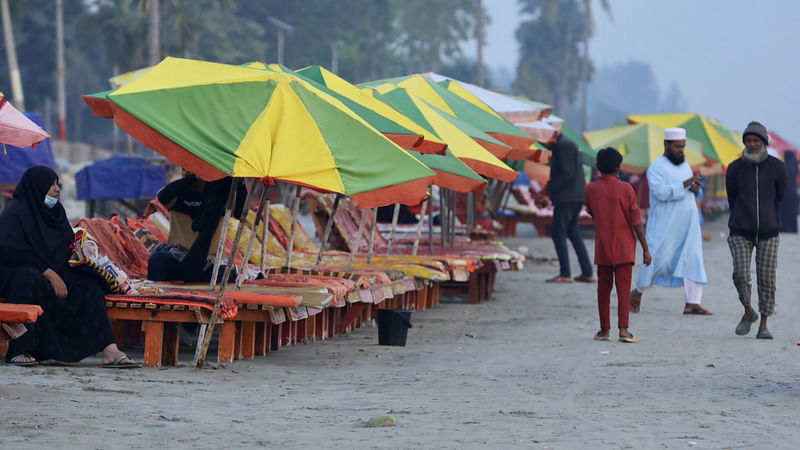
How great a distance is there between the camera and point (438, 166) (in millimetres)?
11023

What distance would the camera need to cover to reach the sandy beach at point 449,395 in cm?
604

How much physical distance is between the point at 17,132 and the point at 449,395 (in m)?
3.71

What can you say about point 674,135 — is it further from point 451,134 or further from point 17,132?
point 17,132

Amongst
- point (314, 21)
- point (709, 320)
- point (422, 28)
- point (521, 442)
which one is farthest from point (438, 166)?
point (422, 28)

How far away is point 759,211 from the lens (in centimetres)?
1052

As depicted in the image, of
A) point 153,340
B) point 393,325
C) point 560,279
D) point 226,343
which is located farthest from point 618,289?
point 560,279

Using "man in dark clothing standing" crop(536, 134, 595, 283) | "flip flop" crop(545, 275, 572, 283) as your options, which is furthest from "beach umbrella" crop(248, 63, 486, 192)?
"flip flop" crop(545, 275, 572, 283)

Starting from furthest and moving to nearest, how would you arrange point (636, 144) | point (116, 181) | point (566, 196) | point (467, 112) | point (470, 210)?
point (636, 144)
point (116, 181)
point (470, 210)
point (566, 196)
point (467, 112)

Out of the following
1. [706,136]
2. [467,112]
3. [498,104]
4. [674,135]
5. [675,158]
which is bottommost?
[675,158]

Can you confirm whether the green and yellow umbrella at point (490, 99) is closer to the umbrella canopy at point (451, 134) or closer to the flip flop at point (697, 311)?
the umbrella canopy at point (451, 134)

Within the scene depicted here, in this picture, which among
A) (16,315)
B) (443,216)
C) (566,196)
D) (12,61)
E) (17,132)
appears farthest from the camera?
(12,61)

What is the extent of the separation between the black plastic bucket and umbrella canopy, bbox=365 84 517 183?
7.09 ft

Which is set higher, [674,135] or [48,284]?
[674,135]

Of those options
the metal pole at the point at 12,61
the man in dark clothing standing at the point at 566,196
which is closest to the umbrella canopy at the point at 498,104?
the man in dark clothing standing at the point at 566,196
